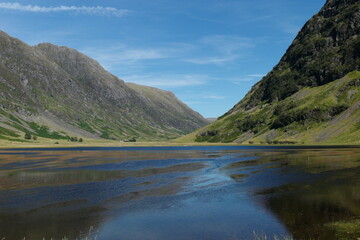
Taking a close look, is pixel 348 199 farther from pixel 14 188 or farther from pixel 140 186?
pixel 14 188

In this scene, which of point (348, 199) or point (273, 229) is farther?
point (348, 199)

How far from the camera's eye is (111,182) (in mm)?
58125

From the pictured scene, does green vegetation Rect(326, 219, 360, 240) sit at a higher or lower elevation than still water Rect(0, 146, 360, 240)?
higher

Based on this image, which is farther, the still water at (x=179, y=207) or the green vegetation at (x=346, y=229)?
the still water at (x=179, y=207)

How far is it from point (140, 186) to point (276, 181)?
24.6 meters

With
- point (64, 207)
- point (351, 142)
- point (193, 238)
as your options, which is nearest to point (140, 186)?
point (64, 207)

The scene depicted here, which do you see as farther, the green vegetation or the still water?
the still water

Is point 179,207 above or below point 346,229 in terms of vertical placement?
below

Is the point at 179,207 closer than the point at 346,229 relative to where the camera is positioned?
No

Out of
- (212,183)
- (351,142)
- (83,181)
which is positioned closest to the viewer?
(212,183)

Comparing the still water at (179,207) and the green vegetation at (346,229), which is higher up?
the green vegetation at (346,229)

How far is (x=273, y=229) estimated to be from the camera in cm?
2773

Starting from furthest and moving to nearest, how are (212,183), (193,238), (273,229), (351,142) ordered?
(351,142)
(212,183)
(273,229)
(193,238)

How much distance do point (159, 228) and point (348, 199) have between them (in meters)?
Answer: 24.1
